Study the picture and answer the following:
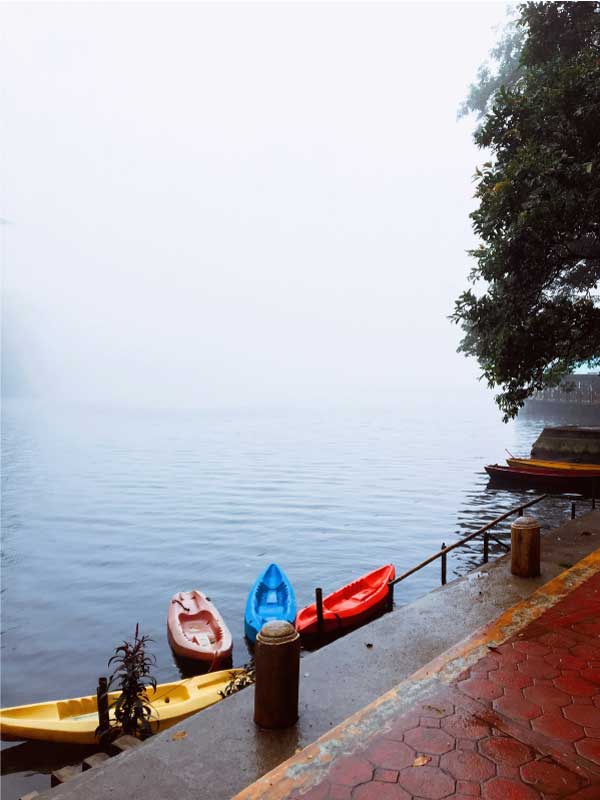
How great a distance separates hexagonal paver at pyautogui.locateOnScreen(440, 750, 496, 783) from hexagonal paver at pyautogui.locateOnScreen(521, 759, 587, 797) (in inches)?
10.3

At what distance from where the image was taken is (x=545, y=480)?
2789 centimetres

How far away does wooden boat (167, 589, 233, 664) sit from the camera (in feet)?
35.9

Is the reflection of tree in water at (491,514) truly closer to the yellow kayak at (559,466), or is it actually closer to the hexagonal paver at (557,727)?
the yellow kayak at (559,466)

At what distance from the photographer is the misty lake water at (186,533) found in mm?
13461

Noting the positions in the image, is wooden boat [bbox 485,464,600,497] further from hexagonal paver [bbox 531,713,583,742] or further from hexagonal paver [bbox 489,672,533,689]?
hexagonal paver [bbox 531,713,583,742]

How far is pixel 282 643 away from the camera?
4.88m

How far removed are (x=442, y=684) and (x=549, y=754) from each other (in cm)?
123

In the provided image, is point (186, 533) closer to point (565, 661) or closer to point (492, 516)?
point (492, 516)

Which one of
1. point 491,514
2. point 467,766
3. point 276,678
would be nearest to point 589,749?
point 467,766

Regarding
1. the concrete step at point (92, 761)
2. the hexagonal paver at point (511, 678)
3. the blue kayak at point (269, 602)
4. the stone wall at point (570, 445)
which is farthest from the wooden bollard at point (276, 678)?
the stone wall at point (570, 445)

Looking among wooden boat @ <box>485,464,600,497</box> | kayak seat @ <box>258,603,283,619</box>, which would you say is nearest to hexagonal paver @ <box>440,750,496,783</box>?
kayak seat @ <box>258,603,283,619</box>

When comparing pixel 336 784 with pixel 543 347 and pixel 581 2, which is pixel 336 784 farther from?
pixel 581 2

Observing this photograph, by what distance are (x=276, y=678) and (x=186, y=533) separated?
1825 cm

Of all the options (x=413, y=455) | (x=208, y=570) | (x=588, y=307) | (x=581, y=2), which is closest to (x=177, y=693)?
(x=208, y=570)
